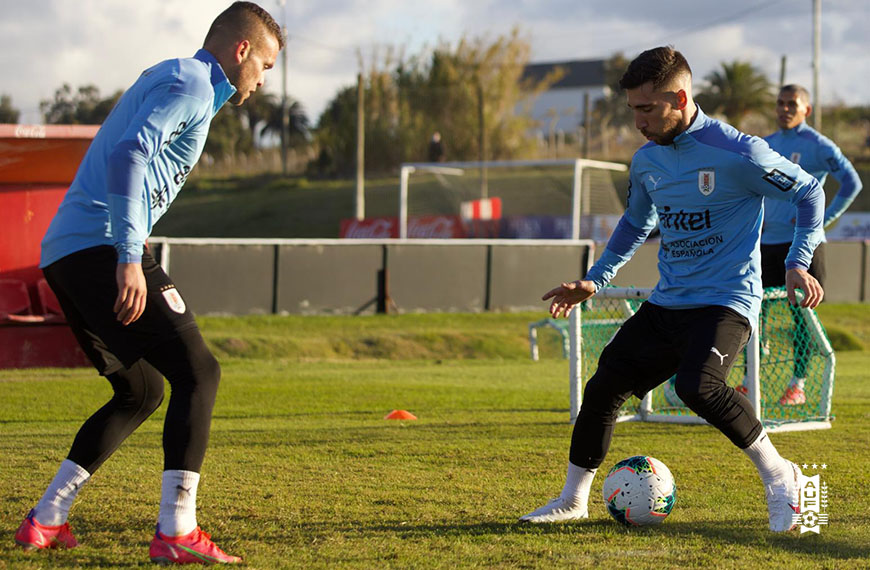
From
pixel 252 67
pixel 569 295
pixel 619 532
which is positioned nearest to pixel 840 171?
pixel 569 295

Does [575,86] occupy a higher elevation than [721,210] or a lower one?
higher

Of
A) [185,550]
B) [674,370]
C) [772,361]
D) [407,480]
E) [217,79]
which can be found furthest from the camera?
[772,361]

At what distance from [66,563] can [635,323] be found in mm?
2739

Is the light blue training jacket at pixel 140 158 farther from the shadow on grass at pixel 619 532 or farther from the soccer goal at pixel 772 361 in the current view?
the soccer goal at pixel 772 361

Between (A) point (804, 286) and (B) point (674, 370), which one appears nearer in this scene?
(A) point (804, 286)

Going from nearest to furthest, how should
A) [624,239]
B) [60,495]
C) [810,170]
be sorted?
[60,495] → [624,239] → [810,170]

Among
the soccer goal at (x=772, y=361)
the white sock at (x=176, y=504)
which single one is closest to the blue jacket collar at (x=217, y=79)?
the white sock at (x=176, y=504)

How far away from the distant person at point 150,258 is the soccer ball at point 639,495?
1.86 m

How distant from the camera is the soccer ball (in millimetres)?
5078

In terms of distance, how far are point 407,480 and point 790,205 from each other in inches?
172

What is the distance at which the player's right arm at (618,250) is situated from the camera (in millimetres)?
5348

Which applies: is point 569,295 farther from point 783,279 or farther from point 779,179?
point 783,279

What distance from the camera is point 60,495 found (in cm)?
455

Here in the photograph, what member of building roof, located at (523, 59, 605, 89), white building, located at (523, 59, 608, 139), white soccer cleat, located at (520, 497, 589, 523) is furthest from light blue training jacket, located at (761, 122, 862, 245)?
building roof, located at (523, 59, 605, 89)
